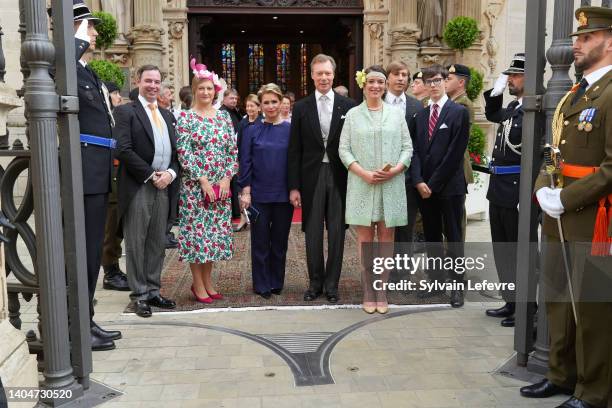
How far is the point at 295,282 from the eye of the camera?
570cm

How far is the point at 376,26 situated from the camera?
472 inches

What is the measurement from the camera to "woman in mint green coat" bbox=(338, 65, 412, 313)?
463 cm

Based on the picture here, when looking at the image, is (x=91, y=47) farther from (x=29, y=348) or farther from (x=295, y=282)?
(x=295, y=282)

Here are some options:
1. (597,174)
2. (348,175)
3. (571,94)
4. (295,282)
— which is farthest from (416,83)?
(597,174)

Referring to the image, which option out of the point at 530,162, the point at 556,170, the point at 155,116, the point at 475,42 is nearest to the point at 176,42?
the point at 475,42

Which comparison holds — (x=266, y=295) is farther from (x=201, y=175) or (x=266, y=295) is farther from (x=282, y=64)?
(x=282, y=64)

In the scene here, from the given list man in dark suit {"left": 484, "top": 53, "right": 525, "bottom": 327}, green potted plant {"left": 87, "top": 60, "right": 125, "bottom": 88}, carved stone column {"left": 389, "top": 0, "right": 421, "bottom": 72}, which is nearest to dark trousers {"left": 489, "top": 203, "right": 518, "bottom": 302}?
man in dark suit {"left": 484, "top": 53, "right": 525, "bottom": 327}

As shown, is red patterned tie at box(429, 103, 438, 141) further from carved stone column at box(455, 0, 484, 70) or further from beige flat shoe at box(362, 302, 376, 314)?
carved stone column at box(455, 0, 484, 70)

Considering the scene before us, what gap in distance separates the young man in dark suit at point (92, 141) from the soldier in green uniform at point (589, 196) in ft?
8.47

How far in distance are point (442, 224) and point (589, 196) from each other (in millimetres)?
2615

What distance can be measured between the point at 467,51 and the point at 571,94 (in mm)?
8791

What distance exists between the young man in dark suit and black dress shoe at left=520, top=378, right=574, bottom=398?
257 cm

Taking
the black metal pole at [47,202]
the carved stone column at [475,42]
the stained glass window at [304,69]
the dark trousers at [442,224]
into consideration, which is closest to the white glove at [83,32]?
the black metal pole at [47,202]

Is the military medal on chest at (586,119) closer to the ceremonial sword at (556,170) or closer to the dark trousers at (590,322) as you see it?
the ceremonial sword at (556,170)
